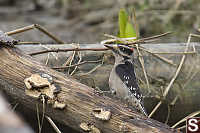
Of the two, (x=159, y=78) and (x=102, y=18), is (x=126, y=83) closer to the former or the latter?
(x=159, y=78)

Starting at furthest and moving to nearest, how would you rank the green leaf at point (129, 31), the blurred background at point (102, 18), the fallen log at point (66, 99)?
the blurred background at point (102, 18)
the green leaf at point (129, 31)
the fallen log at point (66, 99)

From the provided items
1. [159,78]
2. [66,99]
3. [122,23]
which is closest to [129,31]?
[122,23]

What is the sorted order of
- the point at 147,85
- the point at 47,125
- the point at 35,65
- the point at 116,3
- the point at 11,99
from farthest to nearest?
the point at 116,3 → the point at 147,85 → the point at 47,125 → the point at 11,99 → the point at 35,65

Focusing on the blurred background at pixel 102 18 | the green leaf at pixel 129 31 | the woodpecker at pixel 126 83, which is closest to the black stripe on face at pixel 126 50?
the woodpecker at pixel 126 83

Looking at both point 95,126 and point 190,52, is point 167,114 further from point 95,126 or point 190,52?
point 95,126

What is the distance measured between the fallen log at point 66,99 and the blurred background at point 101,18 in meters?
3.20

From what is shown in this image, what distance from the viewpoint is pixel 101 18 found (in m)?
5.87

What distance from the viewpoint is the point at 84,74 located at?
2.23 metres

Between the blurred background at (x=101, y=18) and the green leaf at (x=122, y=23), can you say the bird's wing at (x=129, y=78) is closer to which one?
the green leaf at (x=122, y=23)

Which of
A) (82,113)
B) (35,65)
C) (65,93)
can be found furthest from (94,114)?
(35,65)

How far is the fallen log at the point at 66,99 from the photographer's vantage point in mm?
1584

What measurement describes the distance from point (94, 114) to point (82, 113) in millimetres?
63

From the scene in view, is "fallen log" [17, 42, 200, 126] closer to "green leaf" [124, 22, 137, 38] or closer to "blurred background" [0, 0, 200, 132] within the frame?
"green leaf" [124, 22, 137, 38]

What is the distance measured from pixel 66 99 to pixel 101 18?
437 centimetres
